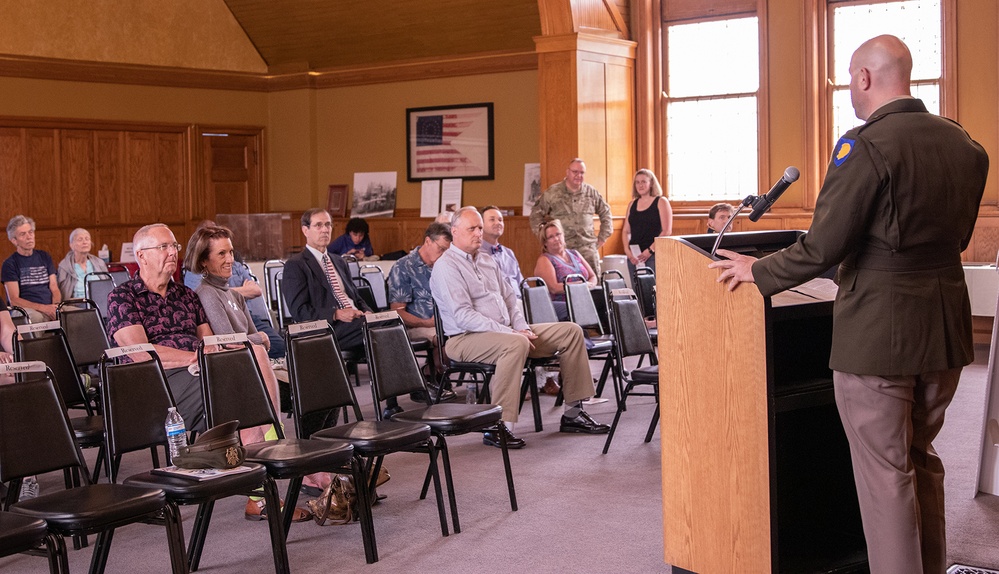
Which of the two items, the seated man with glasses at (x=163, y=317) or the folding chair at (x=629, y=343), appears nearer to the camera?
the seated man with glasses at (x=163, y=317)

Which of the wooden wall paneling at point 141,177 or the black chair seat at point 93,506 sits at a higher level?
the wooden wall paneling at point 141,177

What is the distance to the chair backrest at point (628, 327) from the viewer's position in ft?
18.0

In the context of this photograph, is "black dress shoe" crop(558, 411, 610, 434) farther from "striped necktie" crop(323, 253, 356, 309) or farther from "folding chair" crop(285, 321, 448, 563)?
"folding chair" crop(285, 321, 448, 563)

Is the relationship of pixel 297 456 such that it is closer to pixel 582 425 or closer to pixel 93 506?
pixel 93 506

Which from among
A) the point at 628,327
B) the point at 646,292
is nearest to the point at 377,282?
the point at 646,292

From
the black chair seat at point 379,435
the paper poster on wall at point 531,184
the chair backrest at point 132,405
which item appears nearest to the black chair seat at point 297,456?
the black chair seat at point 379,435

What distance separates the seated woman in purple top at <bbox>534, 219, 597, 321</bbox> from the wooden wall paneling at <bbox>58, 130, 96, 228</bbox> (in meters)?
6.38

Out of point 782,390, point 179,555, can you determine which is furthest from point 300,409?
point 782,390

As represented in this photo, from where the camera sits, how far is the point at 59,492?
10.4ft

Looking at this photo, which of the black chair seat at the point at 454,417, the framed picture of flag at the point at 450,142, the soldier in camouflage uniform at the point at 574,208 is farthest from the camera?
the framed picture of flag at the point at 450,142

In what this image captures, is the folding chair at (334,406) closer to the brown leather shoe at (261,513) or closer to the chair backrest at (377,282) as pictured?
the brown leather shoe at (261,513)

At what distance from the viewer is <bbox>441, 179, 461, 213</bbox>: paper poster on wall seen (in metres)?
12.3

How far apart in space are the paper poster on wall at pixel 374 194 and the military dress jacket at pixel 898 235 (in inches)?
402

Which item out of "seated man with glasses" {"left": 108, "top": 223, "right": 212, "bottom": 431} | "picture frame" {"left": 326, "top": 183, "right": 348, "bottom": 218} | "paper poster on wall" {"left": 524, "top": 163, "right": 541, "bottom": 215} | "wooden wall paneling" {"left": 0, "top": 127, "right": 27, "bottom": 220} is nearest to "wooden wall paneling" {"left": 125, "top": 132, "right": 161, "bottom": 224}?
"wooden wall paneling" {"left": 0, "top": 127, "right": 27, "bottom": 220}
